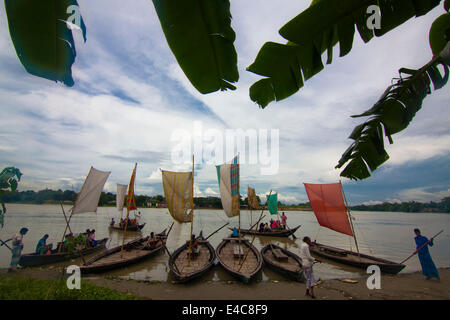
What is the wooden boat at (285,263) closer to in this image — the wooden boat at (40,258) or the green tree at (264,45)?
the green tree at (264,45)

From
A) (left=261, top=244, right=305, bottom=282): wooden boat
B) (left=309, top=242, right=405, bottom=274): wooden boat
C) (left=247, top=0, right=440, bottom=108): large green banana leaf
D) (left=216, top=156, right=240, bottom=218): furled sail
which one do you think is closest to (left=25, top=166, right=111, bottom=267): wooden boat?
(left=216, top=156, right=240, bottom=218): furled sail

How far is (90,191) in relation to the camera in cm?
988

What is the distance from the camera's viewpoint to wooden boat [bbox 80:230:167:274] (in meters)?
8.13

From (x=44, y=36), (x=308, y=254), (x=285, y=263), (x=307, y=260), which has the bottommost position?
(x=285, y=263)

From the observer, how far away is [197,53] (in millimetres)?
1817

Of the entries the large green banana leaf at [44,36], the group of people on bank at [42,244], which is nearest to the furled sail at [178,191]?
the group of people on bank at [42,244]

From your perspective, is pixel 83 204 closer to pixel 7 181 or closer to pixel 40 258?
pixel 40 258

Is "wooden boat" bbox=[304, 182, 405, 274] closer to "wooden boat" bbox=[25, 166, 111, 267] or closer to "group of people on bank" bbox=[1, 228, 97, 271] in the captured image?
"wooden boat" bbox=[25, 166, 111, 267]

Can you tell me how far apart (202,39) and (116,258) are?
36.3ft

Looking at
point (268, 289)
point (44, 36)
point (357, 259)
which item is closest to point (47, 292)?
point (44, 36)

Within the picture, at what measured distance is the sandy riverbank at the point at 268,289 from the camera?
645 cm

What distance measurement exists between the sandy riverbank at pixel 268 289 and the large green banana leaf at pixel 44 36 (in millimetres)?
6904
